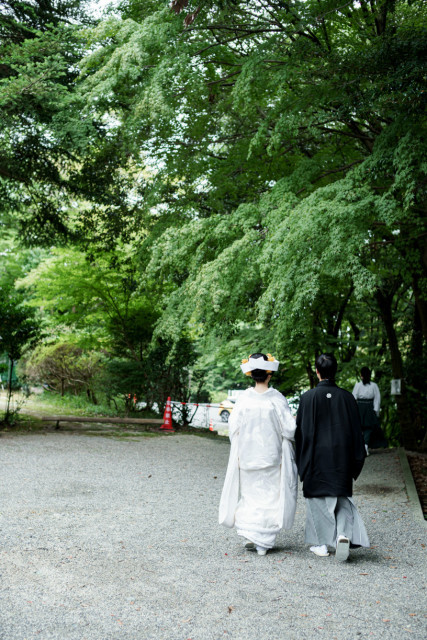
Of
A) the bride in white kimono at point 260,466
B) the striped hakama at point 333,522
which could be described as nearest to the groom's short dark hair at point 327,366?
the bride in white kimono at point 260,466

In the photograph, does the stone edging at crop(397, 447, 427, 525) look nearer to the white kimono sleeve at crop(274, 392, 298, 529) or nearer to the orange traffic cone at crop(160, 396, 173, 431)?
the white kimono sleeve at crop(274, 392, 298, 529)

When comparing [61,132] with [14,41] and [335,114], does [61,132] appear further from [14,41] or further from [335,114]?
[335,114]

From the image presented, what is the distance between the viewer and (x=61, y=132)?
10648 millimetres

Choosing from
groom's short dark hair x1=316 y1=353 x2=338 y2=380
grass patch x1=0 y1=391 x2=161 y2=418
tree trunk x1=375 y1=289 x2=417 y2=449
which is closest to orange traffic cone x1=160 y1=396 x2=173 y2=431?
grass patch x1=0 y1=391 x2=161 y2=418

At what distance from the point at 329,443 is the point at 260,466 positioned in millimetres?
645

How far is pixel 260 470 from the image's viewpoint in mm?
5398

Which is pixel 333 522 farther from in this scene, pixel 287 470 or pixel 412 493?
pixel 412 493

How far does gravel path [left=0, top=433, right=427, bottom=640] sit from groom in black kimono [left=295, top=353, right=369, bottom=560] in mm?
227

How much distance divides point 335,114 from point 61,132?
4.92 meters

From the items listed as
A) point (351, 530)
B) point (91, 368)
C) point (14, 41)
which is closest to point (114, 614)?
point (351, 530)

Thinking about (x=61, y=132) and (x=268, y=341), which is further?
(x=268, y=341)

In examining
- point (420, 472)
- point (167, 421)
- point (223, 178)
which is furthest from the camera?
point (167, 421)

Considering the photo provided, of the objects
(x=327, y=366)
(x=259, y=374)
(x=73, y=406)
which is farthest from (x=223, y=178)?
(x=73, y=406)

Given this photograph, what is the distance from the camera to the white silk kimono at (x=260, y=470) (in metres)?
5.25
